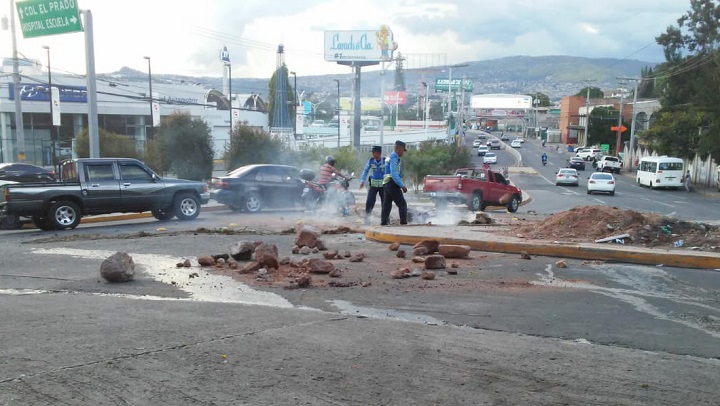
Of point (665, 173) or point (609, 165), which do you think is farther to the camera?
point (609, 165)

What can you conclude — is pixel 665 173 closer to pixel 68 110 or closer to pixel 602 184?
pixel 602 184

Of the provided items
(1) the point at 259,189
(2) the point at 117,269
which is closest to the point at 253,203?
(1) the point at 259,189

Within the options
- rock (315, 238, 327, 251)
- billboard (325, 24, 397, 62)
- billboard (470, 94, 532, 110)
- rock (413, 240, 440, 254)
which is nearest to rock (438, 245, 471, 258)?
rock (413, 240, 440, 254)

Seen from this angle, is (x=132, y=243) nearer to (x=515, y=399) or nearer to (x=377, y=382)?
(x=377, y=382)

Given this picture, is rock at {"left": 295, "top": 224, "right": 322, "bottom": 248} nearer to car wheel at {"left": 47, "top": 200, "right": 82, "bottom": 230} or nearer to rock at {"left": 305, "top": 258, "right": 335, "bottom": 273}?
rock at {"left": 305, "top": 258, "right": 335, "bottom": 273}

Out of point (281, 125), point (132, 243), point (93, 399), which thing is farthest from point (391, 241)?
point (281, 125)

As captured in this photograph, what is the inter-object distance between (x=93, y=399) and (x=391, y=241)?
775 centimetres

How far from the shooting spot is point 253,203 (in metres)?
19.8

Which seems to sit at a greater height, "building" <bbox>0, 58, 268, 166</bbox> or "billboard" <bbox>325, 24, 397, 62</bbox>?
"billboard" <bbox>325, 24, 397, 62</bbox>

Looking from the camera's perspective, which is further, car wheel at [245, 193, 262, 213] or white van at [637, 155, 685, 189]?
white van at [637, 155, 685, 189]

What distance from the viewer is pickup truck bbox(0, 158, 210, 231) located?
45.2 ft

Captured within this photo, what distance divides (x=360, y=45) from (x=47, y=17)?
59907mm

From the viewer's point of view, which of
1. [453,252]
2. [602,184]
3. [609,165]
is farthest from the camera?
[609,165]

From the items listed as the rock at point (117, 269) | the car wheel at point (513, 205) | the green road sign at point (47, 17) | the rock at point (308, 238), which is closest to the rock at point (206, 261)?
the rock at point (117, 269)
